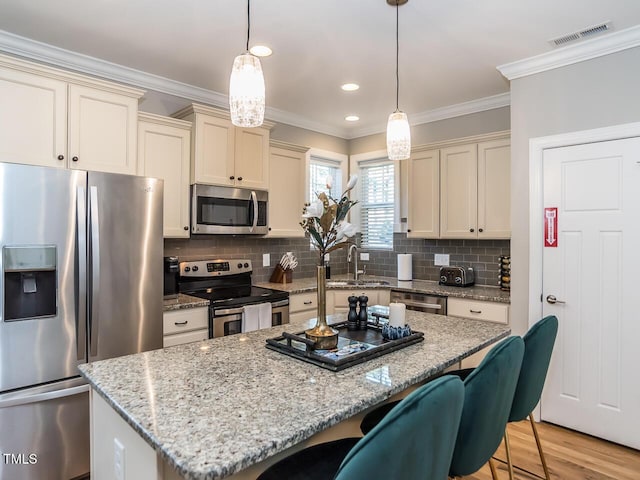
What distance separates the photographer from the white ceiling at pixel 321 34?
228cm

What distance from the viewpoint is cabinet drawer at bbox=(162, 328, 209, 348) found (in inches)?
110

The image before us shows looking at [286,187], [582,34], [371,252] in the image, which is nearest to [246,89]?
[582,34]

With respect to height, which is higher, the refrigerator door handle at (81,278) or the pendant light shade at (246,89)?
the pendant light shade at (246,89)

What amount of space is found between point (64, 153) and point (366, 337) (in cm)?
217

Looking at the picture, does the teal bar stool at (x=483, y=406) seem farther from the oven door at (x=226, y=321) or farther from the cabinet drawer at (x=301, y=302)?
the cabinet drawer at (x=301, y=302)

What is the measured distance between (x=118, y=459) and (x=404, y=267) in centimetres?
347

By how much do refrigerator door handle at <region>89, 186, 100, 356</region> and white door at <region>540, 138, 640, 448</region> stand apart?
120 inches

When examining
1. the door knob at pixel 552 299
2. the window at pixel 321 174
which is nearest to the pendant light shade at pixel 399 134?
the door knob at pixel 552 299

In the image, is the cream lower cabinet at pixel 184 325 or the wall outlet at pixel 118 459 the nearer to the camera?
the wall outlet at pixel 118 459

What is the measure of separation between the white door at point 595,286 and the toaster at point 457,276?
3.02 feet

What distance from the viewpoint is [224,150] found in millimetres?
3436

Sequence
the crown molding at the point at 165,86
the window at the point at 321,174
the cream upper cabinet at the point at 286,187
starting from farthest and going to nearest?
the window at the point at 321,174 < the cream upper cabinet at the point at 286,187 < the crown molding at the point at 165,86

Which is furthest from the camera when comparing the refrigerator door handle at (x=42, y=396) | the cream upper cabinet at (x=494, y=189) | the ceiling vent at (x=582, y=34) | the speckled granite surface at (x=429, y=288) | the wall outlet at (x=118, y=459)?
the cream upper cabinet at (x=494, y=189)

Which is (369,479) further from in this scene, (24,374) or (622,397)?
(622,397)
